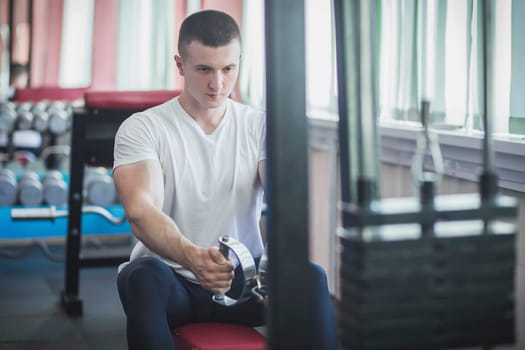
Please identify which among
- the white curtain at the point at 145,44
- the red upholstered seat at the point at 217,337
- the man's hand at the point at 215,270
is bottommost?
the red upholstered seat at the point at 217,337

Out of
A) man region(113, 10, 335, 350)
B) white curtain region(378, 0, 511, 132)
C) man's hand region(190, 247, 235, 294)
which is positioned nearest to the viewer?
man's hand region(190, 247, 235, 294)

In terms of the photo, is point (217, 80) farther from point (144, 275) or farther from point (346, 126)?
point (346, 126)

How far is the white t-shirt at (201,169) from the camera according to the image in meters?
2.00

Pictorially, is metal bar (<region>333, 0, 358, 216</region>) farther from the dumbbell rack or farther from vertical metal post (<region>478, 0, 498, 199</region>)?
the dumbbell rack

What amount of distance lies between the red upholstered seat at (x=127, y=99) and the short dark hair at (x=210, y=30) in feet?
3.60

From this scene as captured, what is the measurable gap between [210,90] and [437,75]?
1.11 m

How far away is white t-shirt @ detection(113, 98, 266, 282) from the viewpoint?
78.8 inches

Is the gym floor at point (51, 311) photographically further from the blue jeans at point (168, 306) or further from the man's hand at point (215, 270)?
the man's hand at point (215, 270)

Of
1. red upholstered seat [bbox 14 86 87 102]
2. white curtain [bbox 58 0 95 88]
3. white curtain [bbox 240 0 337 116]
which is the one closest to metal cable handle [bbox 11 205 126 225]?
white curtain [bbox 240 0 337 116]

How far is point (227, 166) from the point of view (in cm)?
206

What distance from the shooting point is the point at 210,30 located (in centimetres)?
206

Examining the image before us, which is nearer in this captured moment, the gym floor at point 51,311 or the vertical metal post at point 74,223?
the gym floor at point 51,311

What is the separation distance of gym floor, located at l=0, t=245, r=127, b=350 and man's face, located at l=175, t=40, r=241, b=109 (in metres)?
1.38

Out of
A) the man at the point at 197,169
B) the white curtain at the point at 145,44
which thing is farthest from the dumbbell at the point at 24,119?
the man at the point at 197,169
